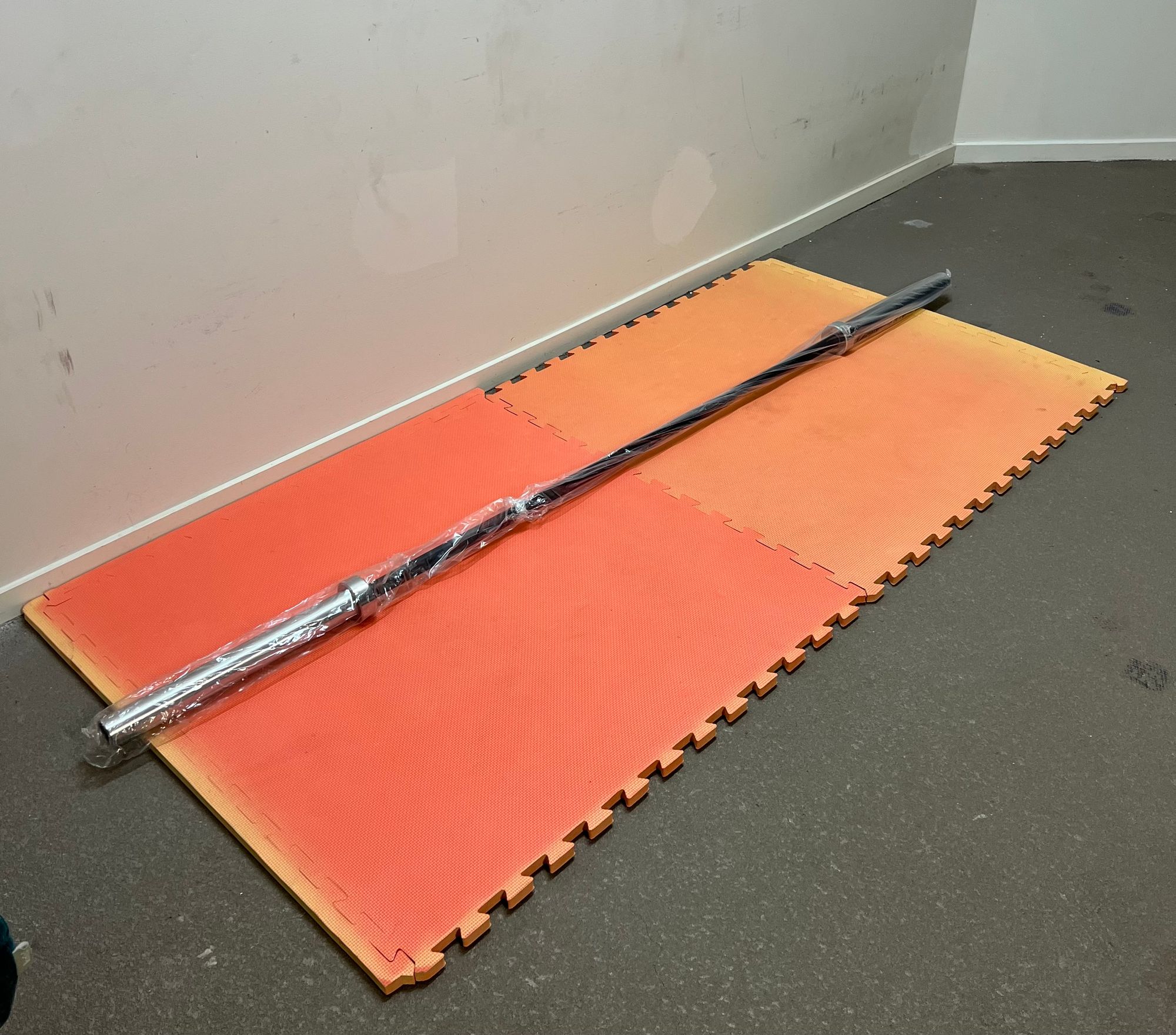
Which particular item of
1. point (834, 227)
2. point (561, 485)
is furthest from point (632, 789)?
point (834, 227)

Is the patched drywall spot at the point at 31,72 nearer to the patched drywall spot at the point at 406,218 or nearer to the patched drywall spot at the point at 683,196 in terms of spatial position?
the patched drywall spot at the point at 406,218

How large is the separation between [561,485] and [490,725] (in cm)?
67

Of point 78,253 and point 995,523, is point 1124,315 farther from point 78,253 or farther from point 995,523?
point 78,253

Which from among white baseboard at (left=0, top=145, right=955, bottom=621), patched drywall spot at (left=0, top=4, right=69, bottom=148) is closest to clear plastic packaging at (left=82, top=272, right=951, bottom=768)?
white baseboard at (left=0, top=145, right=955, bottom=621)

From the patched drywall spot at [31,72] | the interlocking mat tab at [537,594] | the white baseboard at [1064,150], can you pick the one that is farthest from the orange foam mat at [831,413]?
the white baseboard at [1064,150]

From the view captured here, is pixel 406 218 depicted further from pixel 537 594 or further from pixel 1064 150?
pixel 1064 150

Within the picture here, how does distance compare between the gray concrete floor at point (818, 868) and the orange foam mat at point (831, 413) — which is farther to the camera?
the orange foam mat at point (831, 413)

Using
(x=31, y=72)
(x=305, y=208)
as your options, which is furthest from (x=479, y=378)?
(x=31, y=72)

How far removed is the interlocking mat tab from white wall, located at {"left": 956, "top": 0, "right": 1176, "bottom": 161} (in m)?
1.52

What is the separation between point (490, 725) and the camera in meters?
1.79

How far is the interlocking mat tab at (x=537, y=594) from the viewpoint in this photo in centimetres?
163

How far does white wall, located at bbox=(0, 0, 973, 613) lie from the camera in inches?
70.7

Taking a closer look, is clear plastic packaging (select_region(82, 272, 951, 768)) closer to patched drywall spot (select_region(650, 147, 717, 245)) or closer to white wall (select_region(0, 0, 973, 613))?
white wall (select_region(0, 0, 973, 613))

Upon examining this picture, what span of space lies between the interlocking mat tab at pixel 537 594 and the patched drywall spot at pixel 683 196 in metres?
0.34
